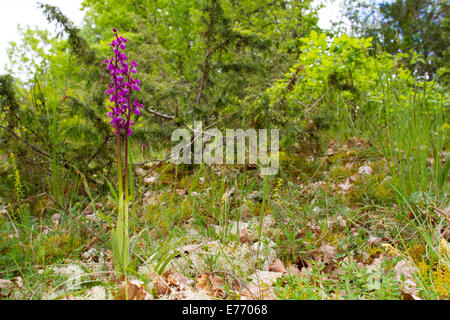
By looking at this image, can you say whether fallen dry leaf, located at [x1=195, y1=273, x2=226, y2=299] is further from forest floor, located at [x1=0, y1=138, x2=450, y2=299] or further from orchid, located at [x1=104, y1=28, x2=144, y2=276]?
orchid, located at [x1=104, y1=28, x2=144, y2=276]

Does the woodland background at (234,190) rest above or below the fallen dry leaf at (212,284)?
above

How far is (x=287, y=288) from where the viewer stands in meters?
1.21

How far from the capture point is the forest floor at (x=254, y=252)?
127 centimetres

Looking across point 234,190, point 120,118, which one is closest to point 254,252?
point 234,190

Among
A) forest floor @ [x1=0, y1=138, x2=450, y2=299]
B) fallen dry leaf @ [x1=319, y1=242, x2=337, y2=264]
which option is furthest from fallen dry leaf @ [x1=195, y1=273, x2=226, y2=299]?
fallen dry leaf @ [x1=319, y1=242, x2=337, y2=264]

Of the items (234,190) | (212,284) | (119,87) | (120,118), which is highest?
(119,87)

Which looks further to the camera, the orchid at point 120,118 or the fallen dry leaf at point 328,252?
the fallen dry leaf at point 328,252

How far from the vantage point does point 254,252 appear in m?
1.70

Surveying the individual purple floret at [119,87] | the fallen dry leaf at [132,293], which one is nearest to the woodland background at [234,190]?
the fallen dry leaf at [132,293]

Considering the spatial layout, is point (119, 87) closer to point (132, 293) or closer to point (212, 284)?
point (132, 293)

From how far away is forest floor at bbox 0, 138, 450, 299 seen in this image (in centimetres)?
127

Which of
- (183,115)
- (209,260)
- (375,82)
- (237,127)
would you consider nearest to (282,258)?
(209,260)

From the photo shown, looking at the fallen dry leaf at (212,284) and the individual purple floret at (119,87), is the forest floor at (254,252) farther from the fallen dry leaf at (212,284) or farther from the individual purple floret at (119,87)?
the individual purple floret at (119,87)

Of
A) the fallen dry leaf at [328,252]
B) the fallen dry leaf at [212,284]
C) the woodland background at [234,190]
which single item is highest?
the woodland background at [234,190]
